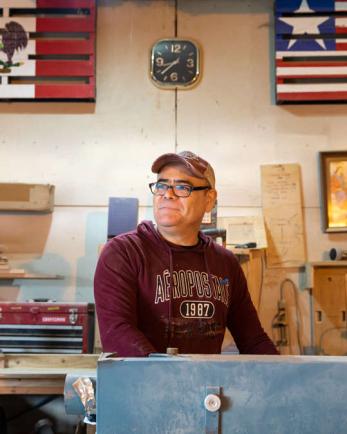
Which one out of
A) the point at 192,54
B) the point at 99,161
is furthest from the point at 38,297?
the point at 192,54

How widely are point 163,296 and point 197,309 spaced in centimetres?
12

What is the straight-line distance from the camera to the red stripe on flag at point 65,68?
131 inches

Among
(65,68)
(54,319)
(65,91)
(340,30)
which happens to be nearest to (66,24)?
(65,68)

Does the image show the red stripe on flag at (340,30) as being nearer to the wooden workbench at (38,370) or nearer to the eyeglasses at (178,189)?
the eyeglasses at (178,189)

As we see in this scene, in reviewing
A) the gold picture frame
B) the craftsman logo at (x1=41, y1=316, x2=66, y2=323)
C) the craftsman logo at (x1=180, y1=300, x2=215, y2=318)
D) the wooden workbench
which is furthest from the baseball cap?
the gold picture frame

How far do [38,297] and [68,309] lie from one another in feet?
1.79

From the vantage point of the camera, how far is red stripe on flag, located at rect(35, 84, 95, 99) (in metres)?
3.32

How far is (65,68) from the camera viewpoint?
3324 millimetres

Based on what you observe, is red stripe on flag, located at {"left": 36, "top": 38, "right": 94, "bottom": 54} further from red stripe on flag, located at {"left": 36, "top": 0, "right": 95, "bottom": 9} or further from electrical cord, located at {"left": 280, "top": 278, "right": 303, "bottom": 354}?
electrical cord, located at {"left": 280, "top": 278, "right": 303, "bottom": 354}

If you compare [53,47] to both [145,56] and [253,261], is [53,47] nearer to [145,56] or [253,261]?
[145,56]

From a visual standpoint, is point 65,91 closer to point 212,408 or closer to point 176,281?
point 176,281

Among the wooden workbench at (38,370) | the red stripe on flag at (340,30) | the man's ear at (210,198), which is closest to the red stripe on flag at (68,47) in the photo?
the red stripe on flag at (340,30)

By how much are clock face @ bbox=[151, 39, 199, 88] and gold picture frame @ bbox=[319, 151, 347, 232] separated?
1.03 meters

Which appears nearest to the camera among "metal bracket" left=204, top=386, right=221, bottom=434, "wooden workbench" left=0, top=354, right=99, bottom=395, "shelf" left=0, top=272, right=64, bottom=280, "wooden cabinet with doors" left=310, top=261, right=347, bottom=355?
"metal bracket" left=204, top=386, right=221, bottom=434
